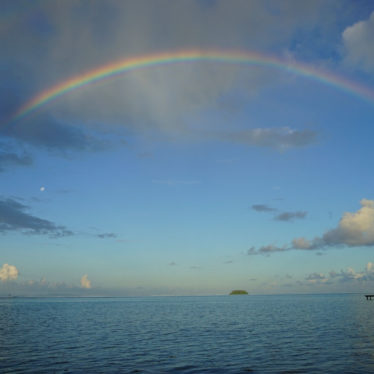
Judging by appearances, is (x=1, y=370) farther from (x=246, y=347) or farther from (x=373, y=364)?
(x=373, y=364)

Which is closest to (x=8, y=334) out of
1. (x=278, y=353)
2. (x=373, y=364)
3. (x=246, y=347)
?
(x=246, y=347)

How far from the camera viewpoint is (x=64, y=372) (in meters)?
32.7

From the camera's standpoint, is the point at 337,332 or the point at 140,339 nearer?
the point at 140,339

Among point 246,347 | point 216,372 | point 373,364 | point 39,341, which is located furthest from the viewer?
point 39,341

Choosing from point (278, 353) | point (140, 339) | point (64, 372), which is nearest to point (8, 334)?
point (140, 339)

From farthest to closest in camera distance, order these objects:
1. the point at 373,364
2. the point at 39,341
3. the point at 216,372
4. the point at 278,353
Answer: the point at 39,341
the point at 278,353
the point at 373,364
the point at 216,372

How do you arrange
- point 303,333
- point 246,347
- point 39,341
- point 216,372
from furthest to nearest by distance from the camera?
point 303,333 → point 39,341 → point 246,347 → point 216,372

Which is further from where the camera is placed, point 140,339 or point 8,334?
point 8,334

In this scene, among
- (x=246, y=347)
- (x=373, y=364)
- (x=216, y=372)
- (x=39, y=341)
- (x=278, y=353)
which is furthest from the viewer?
(x=39, y=341)

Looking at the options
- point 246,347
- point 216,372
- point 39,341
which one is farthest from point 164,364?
point 39,341

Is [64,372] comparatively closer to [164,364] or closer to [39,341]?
[164,364]

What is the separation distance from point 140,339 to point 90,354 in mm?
13971

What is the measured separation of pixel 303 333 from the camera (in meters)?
58.9

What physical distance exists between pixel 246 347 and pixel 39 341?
105 ft
